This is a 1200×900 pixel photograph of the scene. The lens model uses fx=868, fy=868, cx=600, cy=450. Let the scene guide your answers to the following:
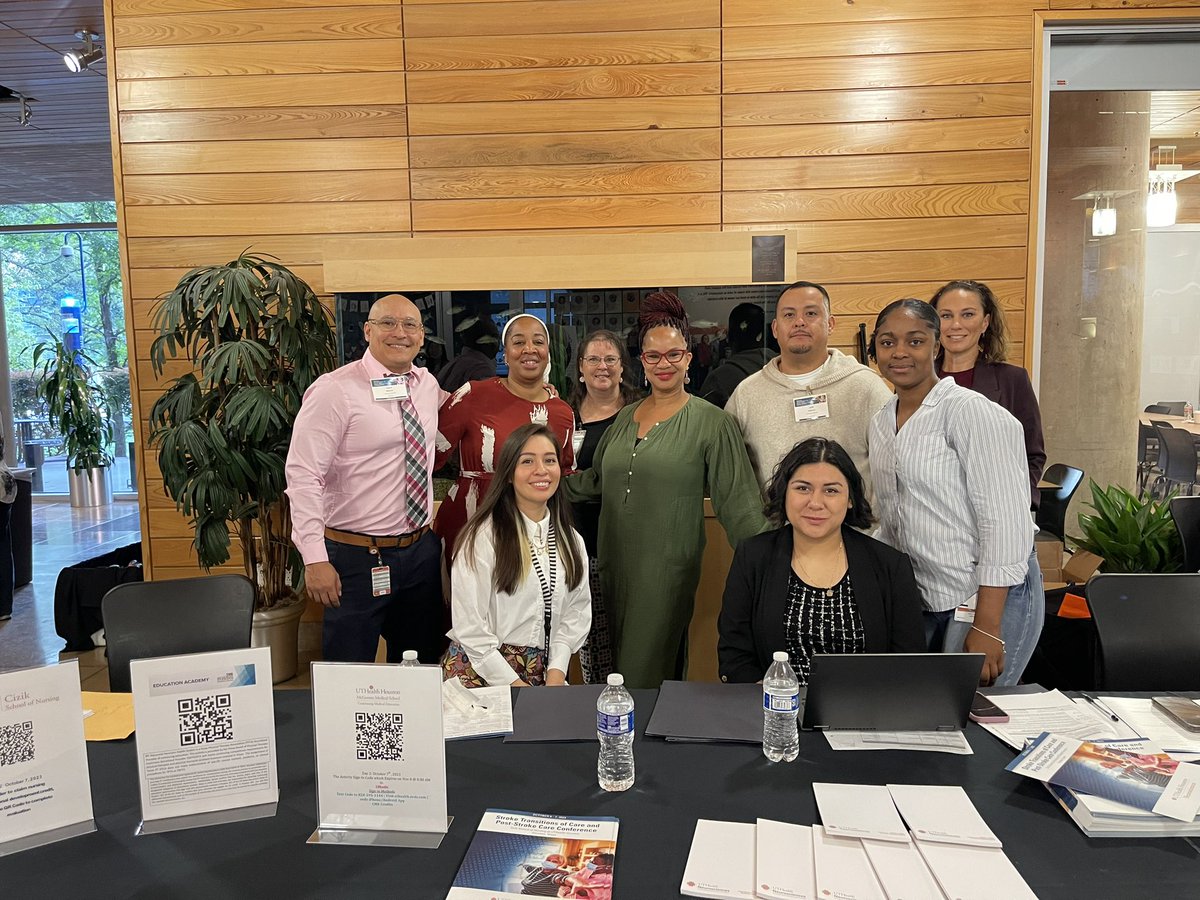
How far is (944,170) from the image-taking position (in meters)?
3.99

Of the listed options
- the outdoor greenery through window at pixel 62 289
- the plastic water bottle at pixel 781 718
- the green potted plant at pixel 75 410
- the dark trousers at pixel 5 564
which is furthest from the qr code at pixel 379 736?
the outdoor greenery through window at pixel 62 289

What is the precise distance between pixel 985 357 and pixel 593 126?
2093 mm

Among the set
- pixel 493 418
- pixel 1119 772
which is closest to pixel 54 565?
pixel 493 418

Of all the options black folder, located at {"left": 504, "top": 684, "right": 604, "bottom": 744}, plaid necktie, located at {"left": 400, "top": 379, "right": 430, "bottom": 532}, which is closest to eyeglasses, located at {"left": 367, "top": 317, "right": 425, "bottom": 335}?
plaid necktie, located at {"left": 400, "top": 379, "right": 430, "bottom": 532}

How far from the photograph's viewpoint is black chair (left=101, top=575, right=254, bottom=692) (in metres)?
2.11

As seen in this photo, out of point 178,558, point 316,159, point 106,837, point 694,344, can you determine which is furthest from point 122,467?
point 106,837

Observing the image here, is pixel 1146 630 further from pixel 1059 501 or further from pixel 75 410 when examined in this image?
pixel 75 410

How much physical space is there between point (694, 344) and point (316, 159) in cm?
200

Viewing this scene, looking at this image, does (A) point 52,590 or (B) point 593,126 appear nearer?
(B) point 593,126

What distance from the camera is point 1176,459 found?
4250 millimetres

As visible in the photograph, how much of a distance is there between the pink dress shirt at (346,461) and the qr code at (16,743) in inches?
53.3

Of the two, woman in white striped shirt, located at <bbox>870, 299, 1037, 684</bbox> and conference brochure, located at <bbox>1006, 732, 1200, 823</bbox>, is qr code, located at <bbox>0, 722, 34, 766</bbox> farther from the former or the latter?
woman in white striped shirt, located at <bbox>870, 299, 1037, 684</bbox>

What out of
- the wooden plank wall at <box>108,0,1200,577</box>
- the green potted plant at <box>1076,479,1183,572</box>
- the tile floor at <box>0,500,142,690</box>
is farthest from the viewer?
the tile floor at <box>0,500,142,690</box>

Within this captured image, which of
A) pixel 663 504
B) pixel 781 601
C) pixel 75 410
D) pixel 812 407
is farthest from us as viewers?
pixel 75 410
